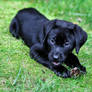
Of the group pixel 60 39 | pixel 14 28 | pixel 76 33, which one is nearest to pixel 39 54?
pixel 60 39

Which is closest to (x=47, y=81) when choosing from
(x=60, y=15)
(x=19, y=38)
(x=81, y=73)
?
(x=81, y=73)

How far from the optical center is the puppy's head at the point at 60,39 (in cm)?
409

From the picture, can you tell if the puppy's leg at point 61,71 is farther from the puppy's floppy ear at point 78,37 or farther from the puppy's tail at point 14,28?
the puppy's tail at point 14,28

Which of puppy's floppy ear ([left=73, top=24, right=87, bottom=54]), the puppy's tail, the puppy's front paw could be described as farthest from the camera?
the puppy's tail

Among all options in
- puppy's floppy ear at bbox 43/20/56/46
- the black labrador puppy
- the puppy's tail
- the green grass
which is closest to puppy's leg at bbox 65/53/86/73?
the black labrador puppy

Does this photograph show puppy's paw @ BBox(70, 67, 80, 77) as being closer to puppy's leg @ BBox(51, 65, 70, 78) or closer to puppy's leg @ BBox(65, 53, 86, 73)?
puppy's leg @ BBox(51, 65, 70, 78)

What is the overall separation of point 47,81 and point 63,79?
0.40 meters

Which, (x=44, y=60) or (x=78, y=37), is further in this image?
(x=44, y=60)

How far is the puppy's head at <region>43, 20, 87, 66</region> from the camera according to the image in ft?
13.4

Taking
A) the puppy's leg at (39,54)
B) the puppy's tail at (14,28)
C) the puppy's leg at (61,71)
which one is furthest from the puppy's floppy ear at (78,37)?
the puppy's tail at (14,28)

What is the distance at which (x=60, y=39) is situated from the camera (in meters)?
4.09

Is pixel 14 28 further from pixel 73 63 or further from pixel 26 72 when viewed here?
pixel 26 72

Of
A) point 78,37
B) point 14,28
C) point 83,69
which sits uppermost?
point 78,37

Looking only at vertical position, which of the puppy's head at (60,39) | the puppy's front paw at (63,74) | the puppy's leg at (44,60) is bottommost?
the puppy's front paw at (63,74)
